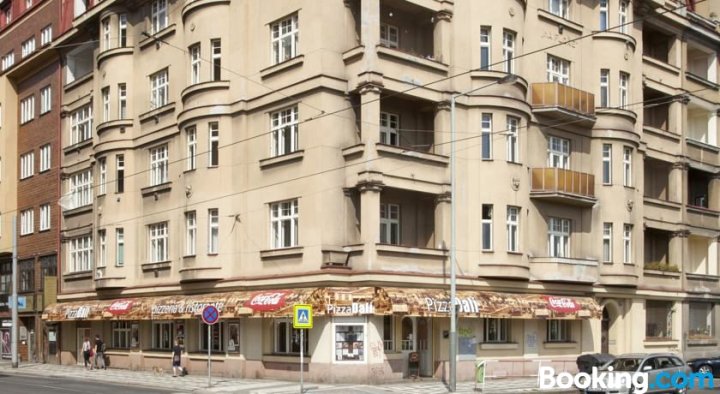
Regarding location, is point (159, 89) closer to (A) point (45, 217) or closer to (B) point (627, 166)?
(A) point (45, 217)

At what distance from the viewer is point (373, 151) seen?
105ft

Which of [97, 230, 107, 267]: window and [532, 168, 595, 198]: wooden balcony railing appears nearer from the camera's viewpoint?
[532, 168, 595, 198]: wooden balcony railing

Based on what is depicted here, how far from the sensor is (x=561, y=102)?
125 feet

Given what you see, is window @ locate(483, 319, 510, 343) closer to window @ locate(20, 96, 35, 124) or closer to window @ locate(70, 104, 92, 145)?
window @ locate(70, 104, 92, 145)

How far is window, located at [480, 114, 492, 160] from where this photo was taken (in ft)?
115

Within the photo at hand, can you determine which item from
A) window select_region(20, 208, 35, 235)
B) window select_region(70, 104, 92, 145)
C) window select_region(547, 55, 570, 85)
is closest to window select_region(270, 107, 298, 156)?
window select_region(547, 55, 570, 85)

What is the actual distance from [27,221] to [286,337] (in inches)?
1037

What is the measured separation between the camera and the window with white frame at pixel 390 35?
116 feet

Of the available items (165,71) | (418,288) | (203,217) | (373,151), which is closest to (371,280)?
(418,288)

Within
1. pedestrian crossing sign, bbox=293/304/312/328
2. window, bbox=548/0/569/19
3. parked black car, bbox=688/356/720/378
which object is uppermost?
window, bbox=548/0/569/19

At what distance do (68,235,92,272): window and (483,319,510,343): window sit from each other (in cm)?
2159

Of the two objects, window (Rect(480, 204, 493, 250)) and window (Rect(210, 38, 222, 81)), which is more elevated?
window (Rect(210, 38, 222, 81))

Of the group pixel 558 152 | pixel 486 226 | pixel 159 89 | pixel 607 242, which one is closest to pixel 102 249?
pixel 159 89

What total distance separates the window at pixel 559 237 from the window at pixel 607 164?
9.51 feet
